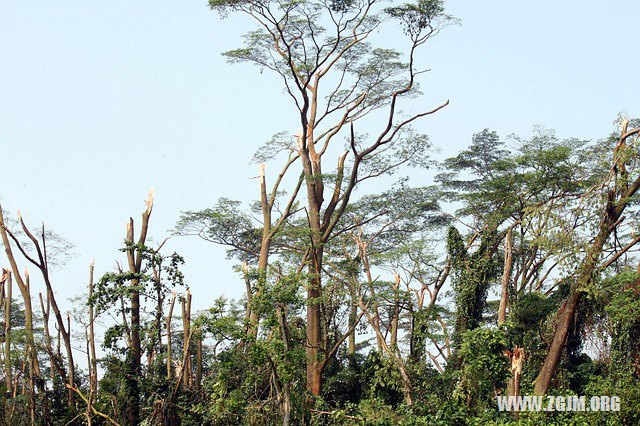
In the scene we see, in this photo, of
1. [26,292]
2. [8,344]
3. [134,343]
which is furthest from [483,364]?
[8,344]

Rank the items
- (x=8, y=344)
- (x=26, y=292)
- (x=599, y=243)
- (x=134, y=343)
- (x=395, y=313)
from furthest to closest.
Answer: (x=395, y=313), (x=8, y=344), (x=26, y=292), (x=134, y=343), (x=599, y=243)

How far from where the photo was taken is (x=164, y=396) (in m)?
13.4

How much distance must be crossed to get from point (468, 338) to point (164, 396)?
4.72 meters

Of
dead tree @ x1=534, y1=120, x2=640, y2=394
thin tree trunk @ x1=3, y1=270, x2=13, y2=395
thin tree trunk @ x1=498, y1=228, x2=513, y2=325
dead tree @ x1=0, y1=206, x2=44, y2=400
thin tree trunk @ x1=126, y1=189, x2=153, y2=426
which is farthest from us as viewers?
thin tree trunk @ x1=498, y1=228, x2=513, y2=325

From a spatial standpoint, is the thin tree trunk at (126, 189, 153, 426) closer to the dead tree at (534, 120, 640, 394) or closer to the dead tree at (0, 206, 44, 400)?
the dead tree at (0, 206, 44, 400)

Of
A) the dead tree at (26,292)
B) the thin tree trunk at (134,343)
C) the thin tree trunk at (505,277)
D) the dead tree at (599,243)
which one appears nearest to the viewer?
the dead tree at (599,243)

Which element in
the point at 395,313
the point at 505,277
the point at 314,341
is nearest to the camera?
the point at 314,341

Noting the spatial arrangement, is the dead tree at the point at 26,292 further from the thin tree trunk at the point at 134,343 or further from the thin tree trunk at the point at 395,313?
the thin tree trunk at the point at 395,313

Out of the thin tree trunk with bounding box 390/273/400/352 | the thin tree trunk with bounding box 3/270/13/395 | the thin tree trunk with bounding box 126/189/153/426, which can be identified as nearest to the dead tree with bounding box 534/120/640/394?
the thin tree trunk with bounding box 390/273/400/352

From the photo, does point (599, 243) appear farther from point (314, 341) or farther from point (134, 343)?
point (134, 343)

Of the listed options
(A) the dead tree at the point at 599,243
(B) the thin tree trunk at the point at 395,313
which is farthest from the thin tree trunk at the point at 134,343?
(A) the dead tree at the point at 599,243

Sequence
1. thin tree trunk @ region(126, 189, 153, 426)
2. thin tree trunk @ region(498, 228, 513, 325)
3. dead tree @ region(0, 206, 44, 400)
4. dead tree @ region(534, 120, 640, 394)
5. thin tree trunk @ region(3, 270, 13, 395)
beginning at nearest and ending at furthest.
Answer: dead tree @ region(534, 120, 640, 394) → thin tree trunk @ region(126, 189, 153, 426) → dead tree @ region(0, 206, 44, 400) → thin tree trunk @ region(3, 270, 13, 395) → thin tree trunk @ region(498, 228, 513, 325)

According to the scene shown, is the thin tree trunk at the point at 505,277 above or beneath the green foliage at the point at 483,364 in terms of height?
above

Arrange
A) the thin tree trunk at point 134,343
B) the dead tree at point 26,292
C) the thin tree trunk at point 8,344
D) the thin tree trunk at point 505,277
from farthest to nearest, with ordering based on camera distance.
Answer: the thin tree trunk at point 505,277 → the thin tree trunk at point 8,344 → the dead tree at point 26,292 → the thin tree trunk at point 134,343
